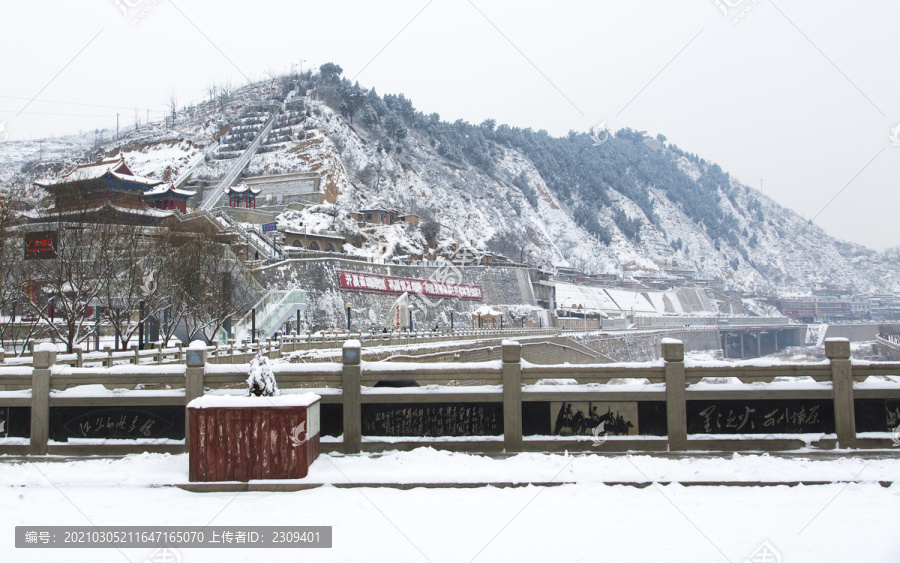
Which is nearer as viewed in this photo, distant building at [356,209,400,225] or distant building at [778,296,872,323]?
distant building at [356,209,400,225]

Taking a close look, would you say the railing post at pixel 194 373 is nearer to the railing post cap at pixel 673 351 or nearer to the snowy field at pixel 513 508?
the snowy field at pixel 513 508

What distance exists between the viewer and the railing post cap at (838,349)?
992cm

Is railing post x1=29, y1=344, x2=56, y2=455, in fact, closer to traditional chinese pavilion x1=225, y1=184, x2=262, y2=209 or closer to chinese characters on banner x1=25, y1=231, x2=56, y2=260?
chinese characters on banner x1=25, y1=231, x2=56, y2=260

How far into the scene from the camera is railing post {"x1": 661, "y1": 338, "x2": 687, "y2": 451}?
9.82 meters

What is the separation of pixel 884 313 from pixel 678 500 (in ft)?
635

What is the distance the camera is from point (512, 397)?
391 inches

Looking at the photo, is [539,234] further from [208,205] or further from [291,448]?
[291,448]

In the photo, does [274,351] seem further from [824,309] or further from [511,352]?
[824,309]

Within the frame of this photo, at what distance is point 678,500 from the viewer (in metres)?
7.93

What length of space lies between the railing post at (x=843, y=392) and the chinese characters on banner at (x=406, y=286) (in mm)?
53564

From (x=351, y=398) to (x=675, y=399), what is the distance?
5.13 meters

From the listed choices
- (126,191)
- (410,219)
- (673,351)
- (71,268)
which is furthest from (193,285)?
(410,219)

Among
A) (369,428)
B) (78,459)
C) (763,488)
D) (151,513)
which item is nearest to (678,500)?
(763,488)

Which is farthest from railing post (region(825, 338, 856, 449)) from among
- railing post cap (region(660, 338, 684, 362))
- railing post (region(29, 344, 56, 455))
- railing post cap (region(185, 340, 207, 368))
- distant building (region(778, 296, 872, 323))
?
distant building (region(778, 296, 872, 323))
